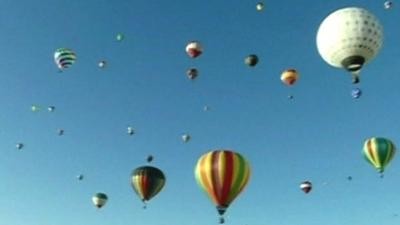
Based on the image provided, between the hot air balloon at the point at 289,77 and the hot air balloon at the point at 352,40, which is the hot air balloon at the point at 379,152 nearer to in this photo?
the hot air balloon at the point at 289,77

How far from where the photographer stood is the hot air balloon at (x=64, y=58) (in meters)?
52.3

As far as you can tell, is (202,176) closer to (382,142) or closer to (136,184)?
A: (136,184)

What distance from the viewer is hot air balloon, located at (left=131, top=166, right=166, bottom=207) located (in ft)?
150

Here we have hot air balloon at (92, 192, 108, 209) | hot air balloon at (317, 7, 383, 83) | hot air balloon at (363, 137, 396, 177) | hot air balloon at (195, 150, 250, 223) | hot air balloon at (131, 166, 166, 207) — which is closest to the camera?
hot air balloon at (317, 7, 383, 83)

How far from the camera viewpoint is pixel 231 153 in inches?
1454

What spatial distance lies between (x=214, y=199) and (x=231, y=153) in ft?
9.67

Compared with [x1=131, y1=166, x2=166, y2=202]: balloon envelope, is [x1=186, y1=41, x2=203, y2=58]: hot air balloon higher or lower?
higher

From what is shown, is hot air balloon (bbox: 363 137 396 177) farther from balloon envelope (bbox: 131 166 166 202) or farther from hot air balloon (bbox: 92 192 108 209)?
hot air balloon (bbox: 92 192 108 209)

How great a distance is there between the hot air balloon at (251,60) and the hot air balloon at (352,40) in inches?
687

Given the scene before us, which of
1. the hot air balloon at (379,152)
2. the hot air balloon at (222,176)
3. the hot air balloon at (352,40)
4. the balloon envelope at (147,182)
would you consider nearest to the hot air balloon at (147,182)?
the balloon envelope at (147,182)

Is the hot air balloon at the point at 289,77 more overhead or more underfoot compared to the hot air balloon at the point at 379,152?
more overhead

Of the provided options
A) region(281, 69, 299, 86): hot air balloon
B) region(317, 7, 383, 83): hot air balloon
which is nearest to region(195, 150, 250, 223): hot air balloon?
region(317, 7, 383, 83): hot air balloon

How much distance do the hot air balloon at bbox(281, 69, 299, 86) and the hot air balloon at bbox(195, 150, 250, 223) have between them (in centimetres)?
1474

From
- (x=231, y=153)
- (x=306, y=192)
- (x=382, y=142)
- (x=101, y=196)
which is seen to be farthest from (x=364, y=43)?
(x=101, y=196)
